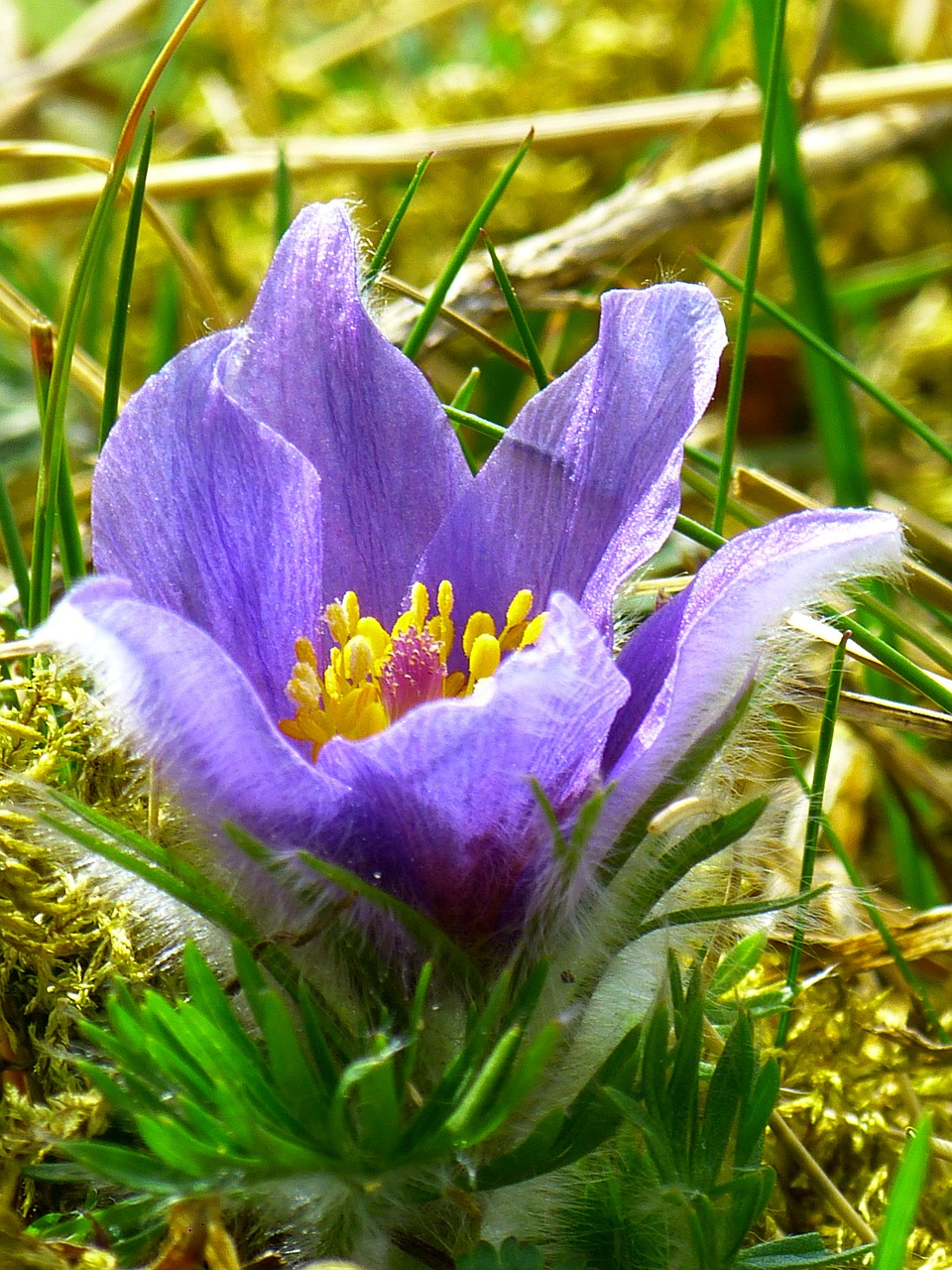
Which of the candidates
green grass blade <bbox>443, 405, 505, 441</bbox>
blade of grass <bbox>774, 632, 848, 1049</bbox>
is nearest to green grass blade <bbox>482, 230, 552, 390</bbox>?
green grass blade <bbox>443, 405, 505, 441</bbox>

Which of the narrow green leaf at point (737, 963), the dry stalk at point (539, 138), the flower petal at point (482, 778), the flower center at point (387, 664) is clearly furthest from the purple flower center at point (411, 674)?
the dry stalk at point (539, 138)

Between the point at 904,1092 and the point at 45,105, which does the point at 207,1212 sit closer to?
the point at 904,1092

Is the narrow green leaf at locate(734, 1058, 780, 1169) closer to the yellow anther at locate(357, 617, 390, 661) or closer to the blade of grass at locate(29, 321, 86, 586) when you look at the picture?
the yellow anther at locate(357, 617, 390, 661)

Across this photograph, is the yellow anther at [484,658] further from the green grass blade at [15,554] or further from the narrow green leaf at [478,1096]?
the green grass blade at [15,554]

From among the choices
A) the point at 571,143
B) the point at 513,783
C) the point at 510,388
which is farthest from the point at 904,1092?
the point at 571,143

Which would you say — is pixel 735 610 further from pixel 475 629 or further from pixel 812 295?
pixel 812 295
